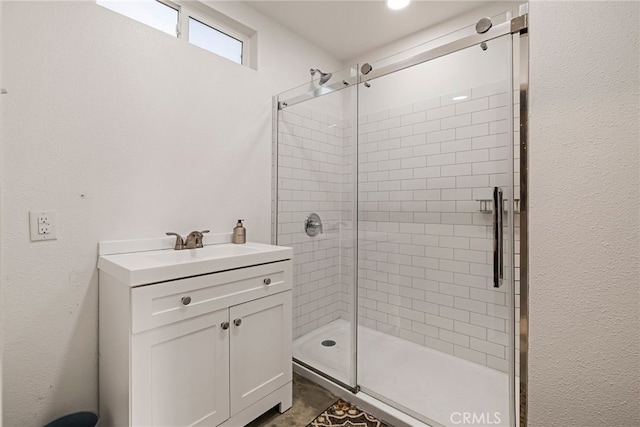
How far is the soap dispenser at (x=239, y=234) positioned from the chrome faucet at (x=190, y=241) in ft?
0.76

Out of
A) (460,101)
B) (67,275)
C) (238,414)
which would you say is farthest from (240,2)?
(238,414)

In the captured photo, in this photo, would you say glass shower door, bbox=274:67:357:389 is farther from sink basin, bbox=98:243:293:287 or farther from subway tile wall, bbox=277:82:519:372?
sink basin, bbox=98:243:293:287

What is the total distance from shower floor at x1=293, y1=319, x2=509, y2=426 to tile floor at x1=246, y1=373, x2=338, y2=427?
135 millimetres

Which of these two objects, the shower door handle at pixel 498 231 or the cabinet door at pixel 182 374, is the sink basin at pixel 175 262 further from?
the shower door handle at pixel 498 231

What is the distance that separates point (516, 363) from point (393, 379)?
2.63 feet

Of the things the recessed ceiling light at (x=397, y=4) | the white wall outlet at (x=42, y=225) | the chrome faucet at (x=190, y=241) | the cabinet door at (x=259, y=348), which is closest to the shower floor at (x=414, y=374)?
the cabinet door at (x=259, y=348)

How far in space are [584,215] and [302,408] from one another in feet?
5.48

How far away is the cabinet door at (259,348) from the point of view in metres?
1.54

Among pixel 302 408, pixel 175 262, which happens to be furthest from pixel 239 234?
pixel 302 408

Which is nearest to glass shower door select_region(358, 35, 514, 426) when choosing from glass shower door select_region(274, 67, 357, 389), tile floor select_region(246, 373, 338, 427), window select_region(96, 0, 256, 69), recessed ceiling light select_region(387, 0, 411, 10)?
glass shower door select_region(274, 67, 357, 389)

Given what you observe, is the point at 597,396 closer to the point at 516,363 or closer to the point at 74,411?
the point at 516,363

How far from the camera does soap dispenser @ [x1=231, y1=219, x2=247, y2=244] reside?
206 centimetres

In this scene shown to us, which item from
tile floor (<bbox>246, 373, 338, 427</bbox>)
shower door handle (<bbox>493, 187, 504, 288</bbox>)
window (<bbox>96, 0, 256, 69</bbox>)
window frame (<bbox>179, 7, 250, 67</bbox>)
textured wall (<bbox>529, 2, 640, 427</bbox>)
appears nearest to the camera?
textured wall (<bbox>529, 2, 640, 427</bbox>)

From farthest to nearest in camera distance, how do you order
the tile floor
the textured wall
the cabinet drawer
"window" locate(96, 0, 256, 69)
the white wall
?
"window" locate(96, 0, 256, 69)
the tile floor
the white wall
the cabinet drawer
the textured wall
